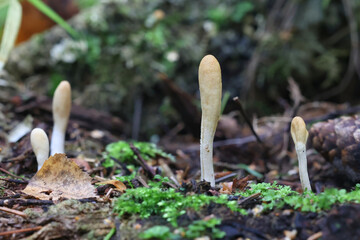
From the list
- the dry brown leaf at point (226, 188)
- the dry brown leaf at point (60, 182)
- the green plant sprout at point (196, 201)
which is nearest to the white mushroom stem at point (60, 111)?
the dry brown leaf at point (60, 182)

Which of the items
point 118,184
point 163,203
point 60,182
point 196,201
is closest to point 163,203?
point 163,203

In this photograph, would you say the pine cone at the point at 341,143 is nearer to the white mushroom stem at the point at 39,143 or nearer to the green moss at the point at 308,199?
the green moss at the point at 308,199

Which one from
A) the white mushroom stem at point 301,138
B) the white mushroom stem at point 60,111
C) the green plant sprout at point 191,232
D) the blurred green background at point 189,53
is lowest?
the green plant sprout at point 191,232

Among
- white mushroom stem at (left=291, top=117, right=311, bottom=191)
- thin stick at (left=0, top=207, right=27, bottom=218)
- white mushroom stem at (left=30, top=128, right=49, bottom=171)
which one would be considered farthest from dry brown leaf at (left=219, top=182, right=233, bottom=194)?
white mushroom stem at (left=30, top=128, right=49, bottom=171)

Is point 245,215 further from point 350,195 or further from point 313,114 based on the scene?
point 313,114

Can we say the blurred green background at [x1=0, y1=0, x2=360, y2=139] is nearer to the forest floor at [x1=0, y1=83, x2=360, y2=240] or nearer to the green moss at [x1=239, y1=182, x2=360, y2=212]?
the forest floor at [x1=0, y1=83, x2=360, y2=240]
